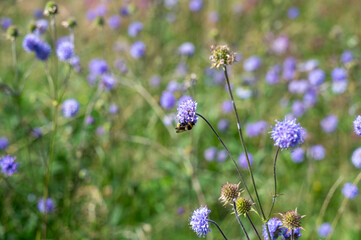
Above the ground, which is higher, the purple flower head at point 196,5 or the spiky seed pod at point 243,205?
the purple flower head at point 196,5

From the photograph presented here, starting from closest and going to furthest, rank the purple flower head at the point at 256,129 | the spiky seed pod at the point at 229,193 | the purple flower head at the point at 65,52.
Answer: the spiky seed pod at the point at 229,193
the purple flower head at the point at 65,52
the purple flower head at the point at 256,129

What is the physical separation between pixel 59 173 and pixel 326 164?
121 inches

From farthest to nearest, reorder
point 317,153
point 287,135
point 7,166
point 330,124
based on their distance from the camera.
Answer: point 330,124
point 317,153
point 7,166
point 287,135

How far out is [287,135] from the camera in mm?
1573

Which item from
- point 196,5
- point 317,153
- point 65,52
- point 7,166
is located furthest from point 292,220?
point 196,5

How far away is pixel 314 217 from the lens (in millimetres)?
3838

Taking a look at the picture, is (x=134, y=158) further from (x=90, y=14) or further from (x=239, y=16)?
(x=239, y=16)

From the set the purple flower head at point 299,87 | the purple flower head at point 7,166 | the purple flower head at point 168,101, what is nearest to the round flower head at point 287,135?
the purple flower head at point 7,166

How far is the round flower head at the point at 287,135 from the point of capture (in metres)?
1.57

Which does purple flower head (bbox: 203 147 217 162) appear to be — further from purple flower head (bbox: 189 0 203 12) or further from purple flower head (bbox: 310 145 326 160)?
purple flower head (bbox: 189 0 203 12)

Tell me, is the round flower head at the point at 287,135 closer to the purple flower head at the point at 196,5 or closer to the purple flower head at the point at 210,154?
the purple flower head at the point at 210,154

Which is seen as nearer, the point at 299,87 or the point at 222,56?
the point at 222,56

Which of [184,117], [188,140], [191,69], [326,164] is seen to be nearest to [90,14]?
[191,69]

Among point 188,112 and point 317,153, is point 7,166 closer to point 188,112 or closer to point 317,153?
point 188,112
